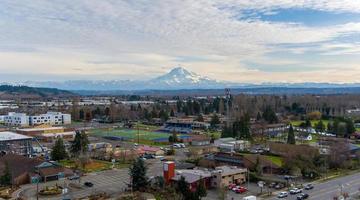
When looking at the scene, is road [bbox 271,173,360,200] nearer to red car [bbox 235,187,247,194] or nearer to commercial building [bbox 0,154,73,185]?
red car [bbox 235,187,247,194]

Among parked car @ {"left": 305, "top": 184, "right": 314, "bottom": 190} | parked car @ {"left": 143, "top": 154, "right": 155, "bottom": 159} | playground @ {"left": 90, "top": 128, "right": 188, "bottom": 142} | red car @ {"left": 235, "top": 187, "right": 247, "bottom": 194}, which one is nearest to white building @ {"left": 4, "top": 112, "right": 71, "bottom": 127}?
playground @ {"left": 90, "top": 128, "right": 188, "bottom": 142}

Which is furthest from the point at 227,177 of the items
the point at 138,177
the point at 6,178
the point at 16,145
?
the point at 16,145

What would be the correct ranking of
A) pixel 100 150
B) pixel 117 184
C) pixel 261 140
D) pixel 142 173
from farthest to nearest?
pixel 261 140, pixel 100 150, pixel 117 184, pixel 142 173

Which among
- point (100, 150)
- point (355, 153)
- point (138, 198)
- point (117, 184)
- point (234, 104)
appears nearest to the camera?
point (138, 198)

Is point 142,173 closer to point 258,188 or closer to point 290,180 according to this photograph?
point 258,188

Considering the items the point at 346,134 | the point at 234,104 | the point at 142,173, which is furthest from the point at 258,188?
the point at 234,104

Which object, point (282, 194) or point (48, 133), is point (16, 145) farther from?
point (282, 194)

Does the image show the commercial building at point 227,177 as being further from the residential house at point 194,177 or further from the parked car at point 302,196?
the parked car at point 302,196
